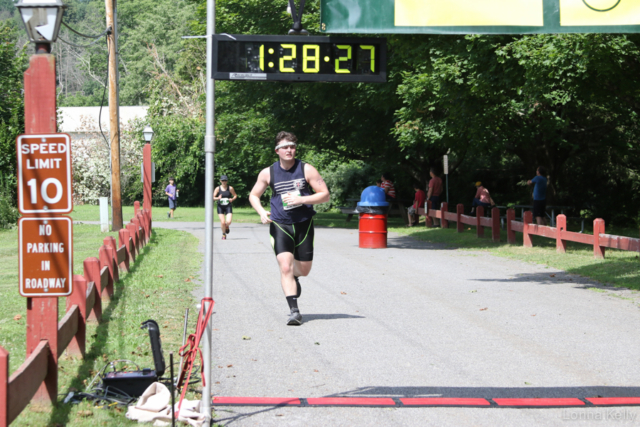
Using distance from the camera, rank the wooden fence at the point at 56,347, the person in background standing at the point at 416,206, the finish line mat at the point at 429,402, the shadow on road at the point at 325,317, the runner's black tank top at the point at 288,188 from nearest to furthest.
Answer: the wooden fence at the point at 56,347 → the finish line mat at the point at 429,402 → the runner's black tank top at the point at 288,188 → the shadow on road at the point at 325,317 → the person in background standing at the point at 416,206

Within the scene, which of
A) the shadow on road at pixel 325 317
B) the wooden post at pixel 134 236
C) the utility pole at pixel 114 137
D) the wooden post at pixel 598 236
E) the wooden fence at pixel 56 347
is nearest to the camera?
the wooden fence at pixel 56 347

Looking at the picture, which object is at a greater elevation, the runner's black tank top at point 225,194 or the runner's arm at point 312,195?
the runner's arm at point 312,195

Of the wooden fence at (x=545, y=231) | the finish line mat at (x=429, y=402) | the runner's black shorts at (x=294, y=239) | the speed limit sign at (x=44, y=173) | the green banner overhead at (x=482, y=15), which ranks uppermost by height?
the green banner overhead at (x=482, y=15)

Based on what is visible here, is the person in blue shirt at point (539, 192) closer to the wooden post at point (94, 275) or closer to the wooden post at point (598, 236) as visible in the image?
the wooden post at point (598, 236)

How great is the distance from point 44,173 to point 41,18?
110 centimetres

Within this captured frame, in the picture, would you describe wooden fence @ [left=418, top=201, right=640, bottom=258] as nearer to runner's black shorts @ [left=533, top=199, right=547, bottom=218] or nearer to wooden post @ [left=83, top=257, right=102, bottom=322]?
runner's black shorts @ [left=533, top=199, right=547, bottom=218]

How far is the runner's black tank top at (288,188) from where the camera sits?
27.6ft

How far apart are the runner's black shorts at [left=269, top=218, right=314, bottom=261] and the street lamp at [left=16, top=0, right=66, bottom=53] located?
3.77 m

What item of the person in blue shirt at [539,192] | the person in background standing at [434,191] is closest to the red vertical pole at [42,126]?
the person in blue shirt at [539,192]

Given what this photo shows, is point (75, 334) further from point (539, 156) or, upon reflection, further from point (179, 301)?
point (539, 156)

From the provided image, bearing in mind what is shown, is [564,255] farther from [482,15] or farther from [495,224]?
[482,15]

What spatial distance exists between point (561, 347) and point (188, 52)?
182 feet

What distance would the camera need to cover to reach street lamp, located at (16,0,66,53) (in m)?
5.26

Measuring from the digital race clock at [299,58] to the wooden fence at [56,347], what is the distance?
7.44 ft
